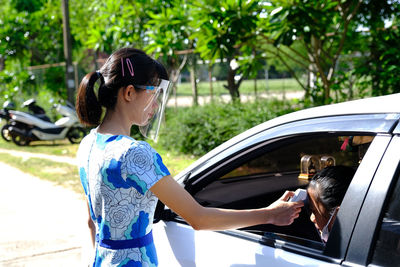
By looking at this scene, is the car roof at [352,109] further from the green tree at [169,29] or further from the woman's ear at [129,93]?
the green tree at [169,29]

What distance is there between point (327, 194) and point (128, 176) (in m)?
0.87

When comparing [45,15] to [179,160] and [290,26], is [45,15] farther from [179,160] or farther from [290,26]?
[290,26]

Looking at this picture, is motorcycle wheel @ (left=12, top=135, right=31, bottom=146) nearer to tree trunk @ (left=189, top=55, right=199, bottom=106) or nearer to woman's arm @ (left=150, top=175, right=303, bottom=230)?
tree trunk @ (left=189, top=55, right=199, bottom=106)

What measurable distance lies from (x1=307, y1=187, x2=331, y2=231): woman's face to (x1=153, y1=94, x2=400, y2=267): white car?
0.18 m

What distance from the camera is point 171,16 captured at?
29.3 ft

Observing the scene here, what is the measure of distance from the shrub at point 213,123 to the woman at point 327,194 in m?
6.20

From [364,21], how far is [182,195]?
7.41 metres

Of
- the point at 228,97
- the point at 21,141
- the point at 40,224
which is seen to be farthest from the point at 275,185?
the point at 21,141

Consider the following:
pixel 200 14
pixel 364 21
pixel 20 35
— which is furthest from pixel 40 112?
pixel 364 21

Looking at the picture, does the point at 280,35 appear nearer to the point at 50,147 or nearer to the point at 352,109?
the point at 352,109

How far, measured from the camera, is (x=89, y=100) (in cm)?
190

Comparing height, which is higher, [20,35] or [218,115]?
[20,35]

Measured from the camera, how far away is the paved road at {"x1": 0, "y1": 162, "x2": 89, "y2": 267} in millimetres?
4895

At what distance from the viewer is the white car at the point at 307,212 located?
1.54 metres
